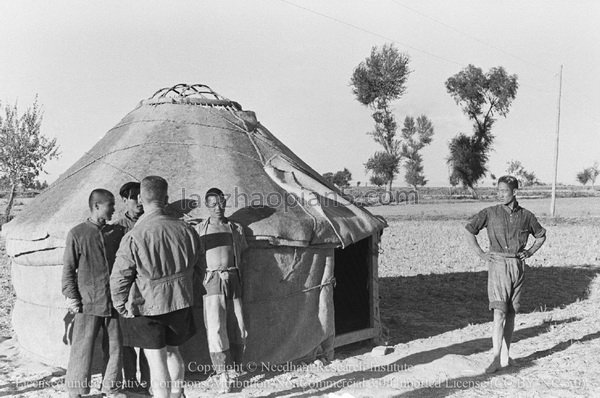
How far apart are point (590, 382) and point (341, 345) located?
7.41ft

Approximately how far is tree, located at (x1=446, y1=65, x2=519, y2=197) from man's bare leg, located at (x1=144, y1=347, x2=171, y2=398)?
3420 centimetres

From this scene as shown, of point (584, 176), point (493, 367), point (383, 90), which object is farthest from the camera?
point (584, 176)

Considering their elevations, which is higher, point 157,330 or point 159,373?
point 157,330

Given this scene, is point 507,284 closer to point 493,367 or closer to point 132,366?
point 493,367

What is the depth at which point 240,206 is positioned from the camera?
5363 millimetres

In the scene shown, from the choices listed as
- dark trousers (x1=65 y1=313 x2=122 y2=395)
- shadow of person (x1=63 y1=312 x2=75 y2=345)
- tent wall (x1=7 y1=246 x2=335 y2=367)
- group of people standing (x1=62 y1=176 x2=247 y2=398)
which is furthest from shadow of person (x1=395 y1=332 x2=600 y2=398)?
shadow of person (x1=63 y1=312 x2=75 y2=345)

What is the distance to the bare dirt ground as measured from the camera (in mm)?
4637

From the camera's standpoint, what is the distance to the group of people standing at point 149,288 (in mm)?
3482

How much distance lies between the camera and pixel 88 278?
13.6 feet

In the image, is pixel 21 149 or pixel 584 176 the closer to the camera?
pixel 21 149

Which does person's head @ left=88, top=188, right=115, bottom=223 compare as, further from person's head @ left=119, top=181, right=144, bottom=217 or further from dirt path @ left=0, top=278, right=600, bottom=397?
dirt path @ left=0, top=278, right=600, bottom=397

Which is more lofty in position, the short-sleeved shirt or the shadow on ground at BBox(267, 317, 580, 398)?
the short-sleeved shirt

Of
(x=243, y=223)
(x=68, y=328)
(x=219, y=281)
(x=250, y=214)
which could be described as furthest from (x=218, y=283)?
(x=68, y=328)

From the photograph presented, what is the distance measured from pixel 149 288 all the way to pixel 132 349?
148cm
